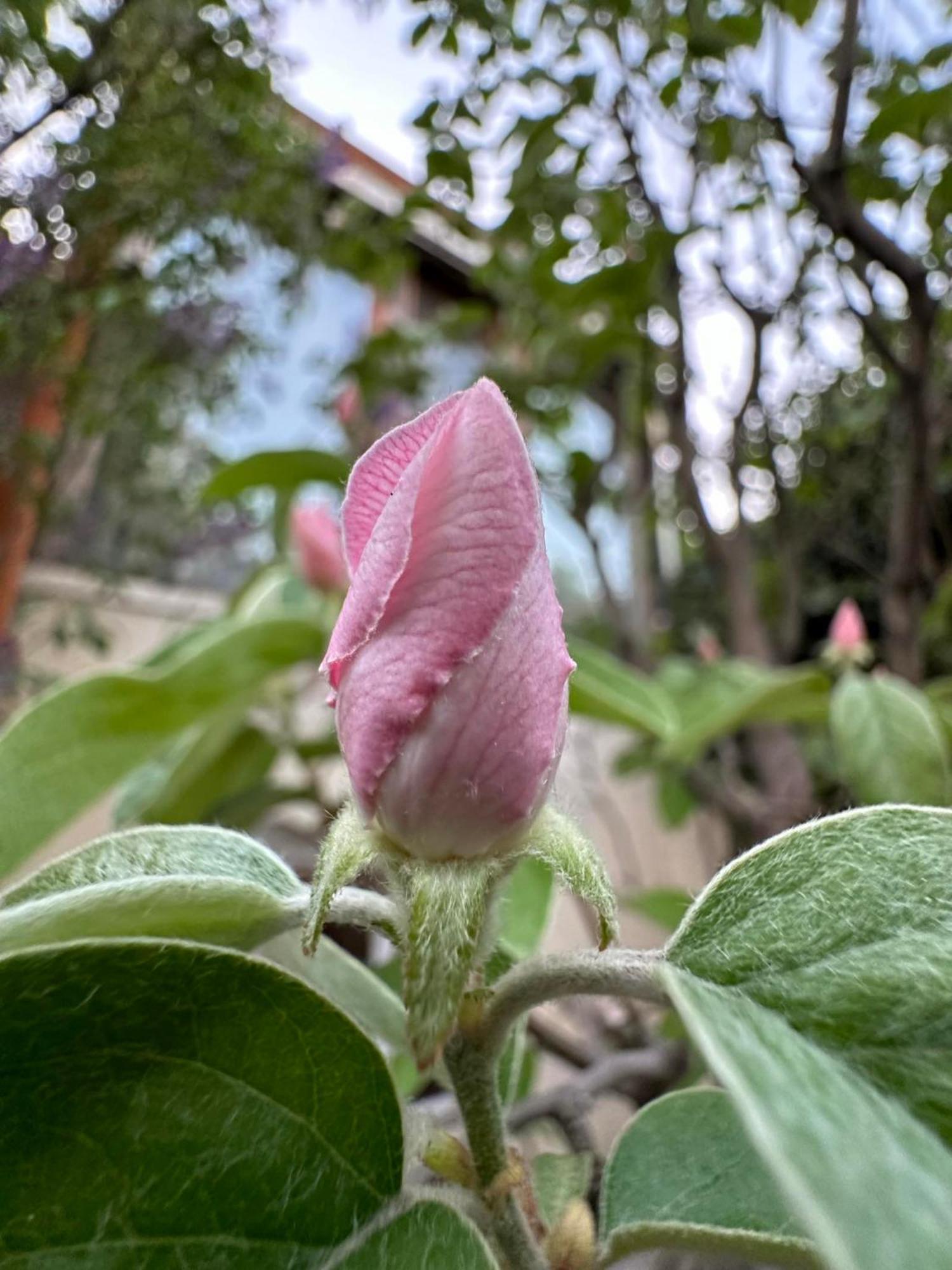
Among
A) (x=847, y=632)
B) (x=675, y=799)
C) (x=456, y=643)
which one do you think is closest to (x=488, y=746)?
(x=456, y=643)

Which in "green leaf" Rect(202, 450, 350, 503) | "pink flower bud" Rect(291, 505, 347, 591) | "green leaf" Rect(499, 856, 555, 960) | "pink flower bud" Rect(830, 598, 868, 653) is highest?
"green leaf" Rect(202, 450, 350, 503)

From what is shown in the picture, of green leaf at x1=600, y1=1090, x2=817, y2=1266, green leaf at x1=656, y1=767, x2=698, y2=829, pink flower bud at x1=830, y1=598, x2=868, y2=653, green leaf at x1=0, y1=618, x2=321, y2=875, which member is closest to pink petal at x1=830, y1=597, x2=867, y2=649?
pink flower bud at x1=830, y1=598, x2=868, y2=653

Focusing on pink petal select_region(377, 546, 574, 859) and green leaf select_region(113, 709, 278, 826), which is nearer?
pink petal select_region(377, 546, 574, 859)

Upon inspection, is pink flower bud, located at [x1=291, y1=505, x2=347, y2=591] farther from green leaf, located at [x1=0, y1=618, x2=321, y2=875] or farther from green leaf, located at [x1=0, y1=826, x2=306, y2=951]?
green leaf, located at [x1=0, y1=826, x2=306, y2=951]

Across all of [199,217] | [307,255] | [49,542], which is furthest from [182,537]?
[199,217]

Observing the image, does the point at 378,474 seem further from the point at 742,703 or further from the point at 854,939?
the point at 742,703

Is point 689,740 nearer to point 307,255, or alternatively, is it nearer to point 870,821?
point 870,821

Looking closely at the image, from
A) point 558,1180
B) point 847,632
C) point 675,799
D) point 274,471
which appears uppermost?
point 274,471

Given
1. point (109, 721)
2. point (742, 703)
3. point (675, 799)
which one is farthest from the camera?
point (675, 799)
